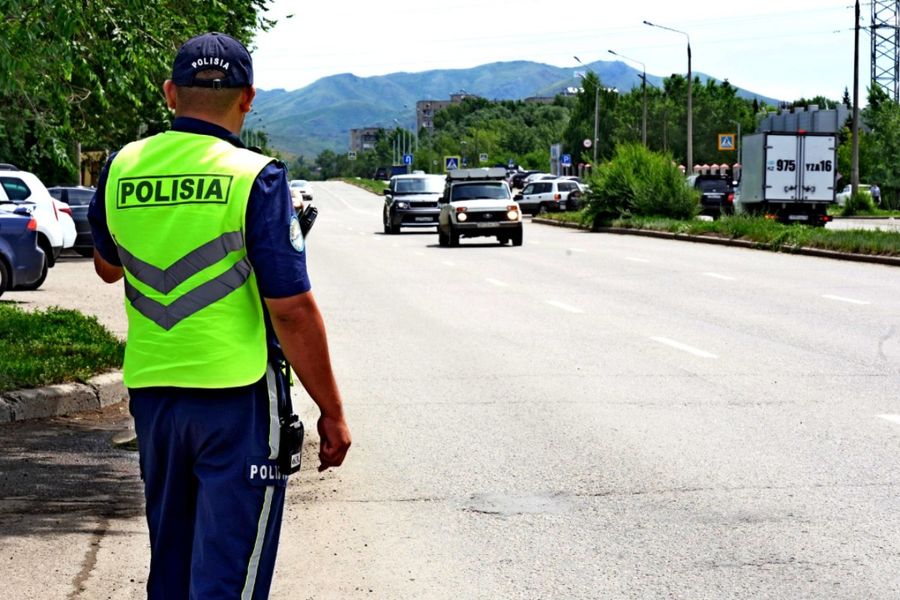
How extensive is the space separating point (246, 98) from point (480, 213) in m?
32.9

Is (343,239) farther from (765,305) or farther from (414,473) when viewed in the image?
(414,473)

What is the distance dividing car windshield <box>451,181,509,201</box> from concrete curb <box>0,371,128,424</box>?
2716 cm

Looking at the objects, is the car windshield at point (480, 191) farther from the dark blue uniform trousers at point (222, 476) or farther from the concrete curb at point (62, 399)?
the dark blue uniform trousers at point (222, 476)

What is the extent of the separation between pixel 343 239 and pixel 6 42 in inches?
1299

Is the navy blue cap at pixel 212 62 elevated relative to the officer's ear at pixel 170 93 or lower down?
elevated

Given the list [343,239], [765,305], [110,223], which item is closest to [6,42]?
[110,223]

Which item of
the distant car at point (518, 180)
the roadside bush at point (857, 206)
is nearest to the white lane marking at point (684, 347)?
the roadside bush at point (857, 206)

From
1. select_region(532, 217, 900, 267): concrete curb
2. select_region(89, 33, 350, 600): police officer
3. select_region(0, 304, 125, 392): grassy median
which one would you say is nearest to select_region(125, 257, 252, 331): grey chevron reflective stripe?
select_region(89, 33, 350, 600): police officer

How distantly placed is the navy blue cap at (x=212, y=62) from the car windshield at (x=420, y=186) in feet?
140

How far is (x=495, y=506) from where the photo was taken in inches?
290

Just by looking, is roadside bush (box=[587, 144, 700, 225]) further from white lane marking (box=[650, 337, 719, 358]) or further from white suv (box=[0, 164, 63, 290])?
white lane marking (box=[650, 337, 719, 358])

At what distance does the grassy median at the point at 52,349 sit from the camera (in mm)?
10656

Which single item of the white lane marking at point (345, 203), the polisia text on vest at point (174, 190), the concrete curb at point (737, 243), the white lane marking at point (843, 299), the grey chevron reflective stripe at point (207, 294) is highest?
the polisia text on vest at point (174, 190)

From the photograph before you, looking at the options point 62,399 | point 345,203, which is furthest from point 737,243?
point 345,203
